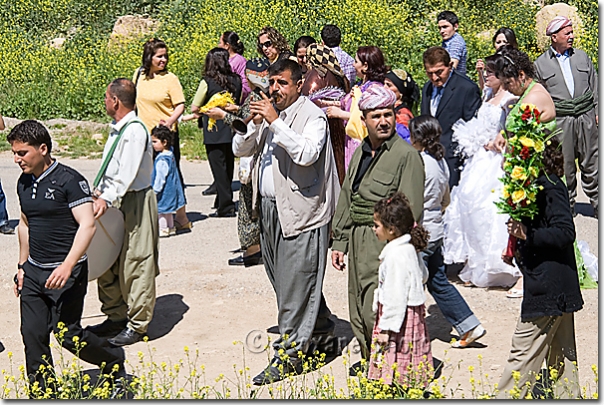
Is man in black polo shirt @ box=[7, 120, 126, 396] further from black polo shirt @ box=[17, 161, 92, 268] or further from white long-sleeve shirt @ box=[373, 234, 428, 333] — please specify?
white long-sleeve shirt @ box=[373, 234, 428, 333]

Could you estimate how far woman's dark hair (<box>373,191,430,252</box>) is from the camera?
538 centimetres

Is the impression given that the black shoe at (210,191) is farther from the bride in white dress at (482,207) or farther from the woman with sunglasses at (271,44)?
the bride in white dress at (482,207)

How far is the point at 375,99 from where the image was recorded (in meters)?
5.73

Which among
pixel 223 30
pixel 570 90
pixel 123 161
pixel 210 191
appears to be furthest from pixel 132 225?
pixel 223 30

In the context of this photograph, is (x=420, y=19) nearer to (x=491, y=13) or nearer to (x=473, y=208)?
(x=491, y=13)

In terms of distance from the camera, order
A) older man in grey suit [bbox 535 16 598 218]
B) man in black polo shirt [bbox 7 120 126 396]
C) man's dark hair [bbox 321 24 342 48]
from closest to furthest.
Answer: man in black polo shirt [bbox 7 120 126 396] < older man in grey suit [bbox 535 16 598 218] < man's dark hair [bbox 321 24 342 48]

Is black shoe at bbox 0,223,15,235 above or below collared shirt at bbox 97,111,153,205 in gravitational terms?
below

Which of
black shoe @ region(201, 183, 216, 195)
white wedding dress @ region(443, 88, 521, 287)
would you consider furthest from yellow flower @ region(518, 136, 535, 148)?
black shoe @ region(201, 183, 216, 195)

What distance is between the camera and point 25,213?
562cm

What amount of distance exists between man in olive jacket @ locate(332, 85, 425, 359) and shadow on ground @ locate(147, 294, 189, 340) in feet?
6.43

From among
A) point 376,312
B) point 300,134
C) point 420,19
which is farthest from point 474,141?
point 420,19

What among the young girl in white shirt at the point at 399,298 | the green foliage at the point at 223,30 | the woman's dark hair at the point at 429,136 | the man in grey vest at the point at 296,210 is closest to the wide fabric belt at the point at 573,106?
the woman's dark hair at the point at 429,136

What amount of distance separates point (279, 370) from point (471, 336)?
1434 mm

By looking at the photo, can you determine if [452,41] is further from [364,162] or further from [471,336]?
[364,162]
